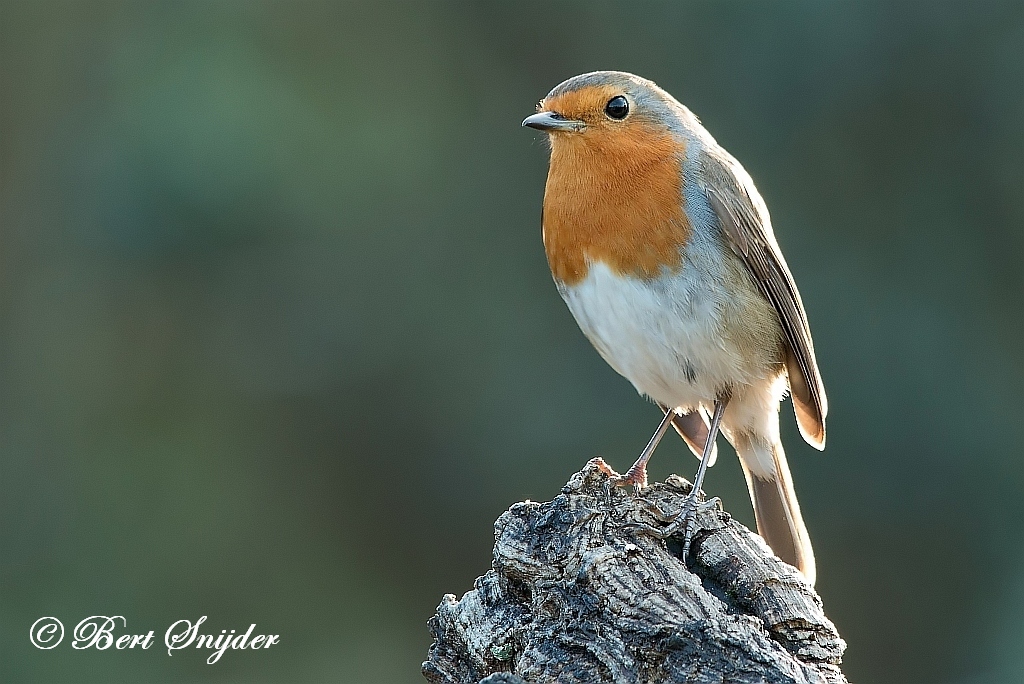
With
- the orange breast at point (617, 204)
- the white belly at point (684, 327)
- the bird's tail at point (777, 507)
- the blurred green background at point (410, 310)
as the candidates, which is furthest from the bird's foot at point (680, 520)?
the blurred green background at point (410, 310)

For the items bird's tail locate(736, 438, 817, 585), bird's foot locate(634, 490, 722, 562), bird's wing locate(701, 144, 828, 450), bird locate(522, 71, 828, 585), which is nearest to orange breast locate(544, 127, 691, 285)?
bird locate(522, 71, 828, 585)

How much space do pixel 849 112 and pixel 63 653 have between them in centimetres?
493

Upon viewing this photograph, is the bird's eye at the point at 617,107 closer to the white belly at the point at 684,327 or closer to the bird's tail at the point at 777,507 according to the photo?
the white belly at the point at 684,327

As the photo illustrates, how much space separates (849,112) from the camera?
21.5 feet

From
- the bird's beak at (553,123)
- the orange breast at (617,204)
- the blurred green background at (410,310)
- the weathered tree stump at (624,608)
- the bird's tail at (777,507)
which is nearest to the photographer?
the weathered tree stump at (624,608)

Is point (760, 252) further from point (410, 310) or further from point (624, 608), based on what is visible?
point (410, 310)

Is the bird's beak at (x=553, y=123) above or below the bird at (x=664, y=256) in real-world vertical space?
above

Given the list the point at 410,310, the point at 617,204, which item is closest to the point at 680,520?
the point at 617,204

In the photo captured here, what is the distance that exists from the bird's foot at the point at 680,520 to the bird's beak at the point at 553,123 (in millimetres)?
1240

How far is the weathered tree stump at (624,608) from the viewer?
9.14 ft

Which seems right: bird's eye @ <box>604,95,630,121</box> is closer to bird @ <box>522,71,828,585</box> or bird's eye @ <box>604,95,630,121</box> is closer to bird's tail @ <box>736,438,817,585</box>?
bird @ <box>522,71,828,585</box>

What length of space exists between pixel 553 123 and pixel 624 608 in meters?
1.61

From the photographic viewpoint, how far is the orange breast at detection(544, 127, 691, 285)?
369 cm

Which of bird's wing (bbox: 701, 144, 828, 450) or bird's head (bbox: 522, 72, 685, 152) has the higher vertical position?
bird's head (bbox: 522, 72, 685, 152)
